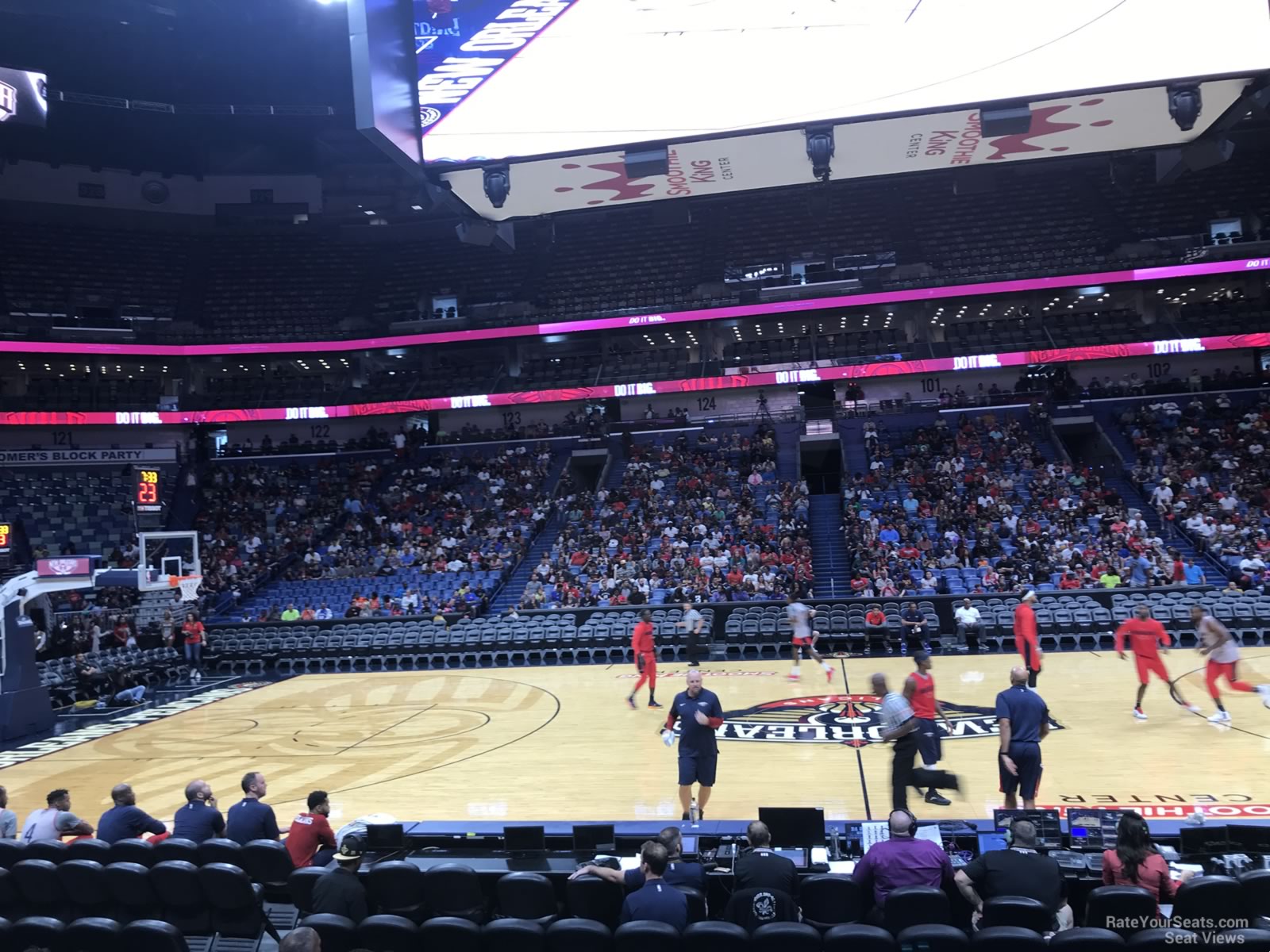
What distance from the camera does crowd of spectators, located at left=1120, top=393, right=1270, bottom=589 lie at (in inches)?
928

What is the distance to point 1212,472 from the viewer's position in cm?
2739

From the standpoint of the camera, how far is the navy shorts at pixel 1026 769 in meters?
8.82

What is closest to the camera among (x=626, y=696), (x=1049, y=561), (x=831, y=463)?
(x=626, y=696)

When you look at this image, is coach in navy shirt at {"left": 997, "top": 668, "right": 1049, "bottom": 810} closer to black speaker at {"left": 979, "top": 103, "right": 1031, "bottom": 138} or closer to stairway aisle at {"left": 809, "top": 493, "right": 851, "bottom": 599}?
black speaker at {"left": 979, "top": 103, "right": 1031, "bottom": 138}

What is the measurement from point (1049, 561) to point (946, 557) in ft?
8.25

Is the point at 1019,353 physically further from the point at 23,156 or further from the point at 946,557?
the point at 23,156

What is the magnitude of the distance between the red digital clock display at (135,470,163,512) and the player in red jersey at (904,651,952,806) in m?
17.2

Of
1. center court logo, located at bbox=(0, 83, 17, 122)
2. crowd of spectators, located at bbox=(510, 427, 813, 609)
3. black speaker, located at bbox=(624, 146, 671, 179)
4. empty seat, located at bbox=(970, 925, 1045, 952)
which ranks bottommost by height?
empty seat, located at bbox=(970, 925, 1045, 952)

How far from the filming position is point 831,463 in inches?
1406

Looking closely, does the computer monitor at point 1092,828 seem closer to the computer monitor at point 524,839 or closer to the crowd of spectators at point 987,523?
the computer monitor at point 524,839

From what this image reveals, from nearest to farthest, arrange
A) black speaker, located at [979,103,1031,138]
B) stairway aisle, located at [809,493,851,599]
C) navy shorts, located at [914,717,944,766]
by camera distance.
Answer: black speaker, located at [979,103,1031,138] → navy shorts, located at [914,717,944,766] → stairway aisle, located at [809,493,851,599]

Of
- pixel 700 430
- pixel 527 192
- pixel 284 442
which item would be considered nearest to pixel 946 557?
pixel 700 430

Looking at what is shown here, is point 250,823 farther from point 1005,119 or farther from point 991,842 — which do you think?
point 1005,119

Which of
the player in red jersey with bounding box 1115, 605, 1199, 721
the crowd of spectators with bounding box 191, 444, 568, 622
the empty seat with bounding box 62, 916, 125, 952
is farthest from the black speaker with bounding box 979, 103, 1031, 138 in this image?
the crowd of spectators with bounding box 191, 444, 568, 622
